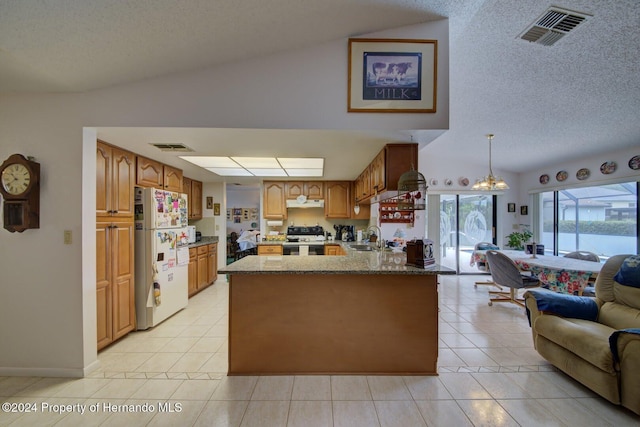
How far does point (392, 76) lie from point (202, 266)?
4215 mm

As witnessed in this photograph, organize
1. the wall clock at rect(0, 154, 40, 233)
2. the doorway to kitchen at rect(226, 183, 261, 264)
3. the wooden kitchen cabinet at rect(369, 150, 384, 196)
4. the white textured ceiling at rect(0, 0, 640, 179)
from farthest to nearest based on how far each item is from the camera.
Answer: the doorway to kitchen at rect(226, 183, 261, 264) → the wooden kitchen cabinet at rect(369, 150, 384, 196) → the wall clock at rect(0, 154, 40, 233) → the white textured ceiling at rect(0, 0, 640, 179)

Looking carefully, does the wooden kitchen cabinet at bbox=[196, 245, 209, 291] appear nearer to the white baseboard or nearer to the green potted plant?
the white baseboard

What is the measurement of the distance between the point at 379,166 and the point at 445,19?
53.9 inches

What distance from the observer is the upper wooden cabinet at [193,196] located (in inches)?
188

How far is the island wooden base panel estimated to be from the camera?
2.20 metres

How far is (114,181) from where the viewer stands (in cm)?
268

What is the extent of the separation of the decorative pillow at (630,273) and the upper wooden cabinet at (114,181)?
4.64 metres

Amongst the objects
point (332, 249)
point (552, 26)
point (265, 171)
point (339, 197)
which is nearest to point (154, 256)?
point (265, 171)

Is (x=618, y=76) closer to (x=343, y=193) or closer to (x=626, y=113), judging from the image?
(x=626, y=113)

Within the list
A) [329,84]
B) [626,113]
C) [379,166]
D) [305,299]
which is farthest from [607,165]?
[305,299]

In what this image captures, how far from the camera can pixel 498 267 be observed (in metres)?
3.98

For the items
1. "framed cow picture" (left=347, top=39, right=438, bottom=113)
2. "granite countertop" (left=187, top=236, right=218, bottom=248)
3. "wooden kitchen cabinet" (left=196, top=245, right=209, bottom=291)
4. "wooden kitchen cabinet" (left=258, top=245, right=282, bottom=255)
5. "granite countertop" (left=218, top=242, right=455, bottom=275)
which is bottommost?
"wooden kitchen cabinet" (left=196, top=245, right=209, bottom=291)

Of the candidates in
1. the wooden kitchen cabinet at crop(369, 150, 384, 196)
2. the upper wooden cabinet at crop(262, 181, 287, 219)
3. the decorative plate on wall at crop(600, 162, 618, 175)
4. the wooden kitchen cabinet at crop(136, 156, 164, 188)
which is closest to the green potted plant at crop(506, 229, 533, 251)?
the decorative plate on wall at crop(600, 162, 618, 175)

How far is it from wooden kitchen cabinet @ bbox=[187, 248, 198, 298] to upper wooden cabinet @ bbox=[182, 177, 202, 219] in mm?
856
